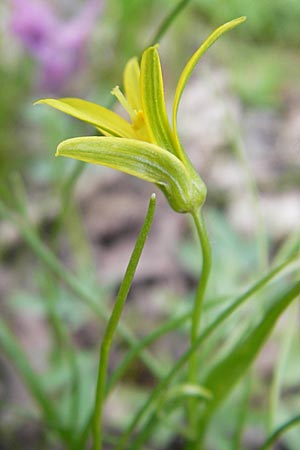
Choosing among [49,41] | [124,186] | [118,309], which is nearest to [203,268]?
[118,309]

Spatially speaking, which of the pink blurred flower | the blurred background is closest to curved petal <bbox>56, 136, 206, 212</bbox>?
the blurred background

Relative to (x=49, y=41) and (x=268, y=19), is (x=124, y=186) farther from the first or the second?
(x=268, y=19)

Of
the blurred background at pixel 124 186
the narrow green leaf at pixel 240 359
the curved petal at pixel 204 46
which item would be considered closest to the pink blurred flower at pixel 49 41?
the blurred background at pixel 124 186

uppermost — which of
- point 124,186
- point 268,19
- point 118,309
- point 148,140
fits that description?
point 268,19

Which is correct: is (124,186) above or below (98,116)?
above

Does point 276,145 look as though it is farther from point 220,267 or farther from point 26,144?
point 220,267

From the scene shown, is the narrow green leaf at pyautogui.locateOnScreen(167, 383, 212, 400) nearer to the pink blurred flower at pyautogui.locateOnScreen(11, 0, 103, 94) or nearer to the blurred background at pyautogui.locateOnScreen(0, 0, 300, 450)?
the blurred background at pyautogui.locateOnScreen(0, 0, 300, 450)

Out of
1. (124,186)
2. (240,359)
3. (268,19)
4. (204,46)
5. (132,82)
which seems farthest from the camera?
(268,19)

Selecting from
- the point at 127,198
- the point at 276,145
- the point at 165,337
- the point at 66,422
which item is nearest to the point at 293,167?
the point at 276,145
